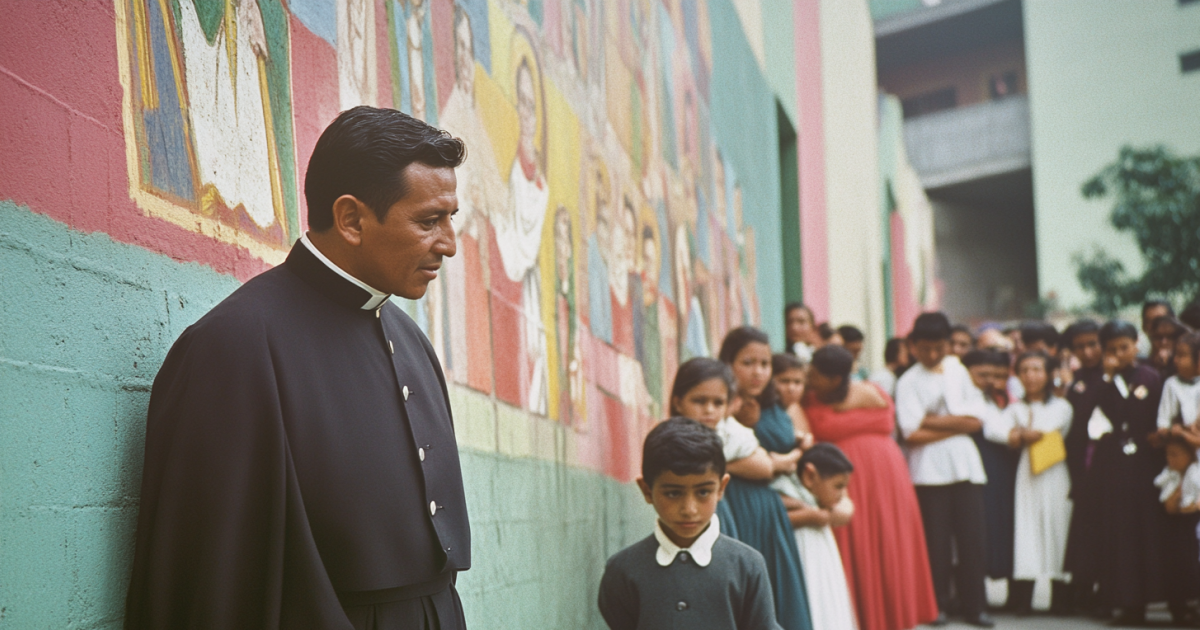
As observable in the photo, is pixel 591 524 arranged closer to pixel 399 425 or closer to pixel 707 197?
pixel 399 425

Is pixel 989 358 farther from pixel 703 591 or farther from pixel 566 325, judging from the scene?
pixel 703 591

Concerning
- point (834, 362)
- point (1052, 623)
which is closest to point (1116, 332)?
point (1052, 623)

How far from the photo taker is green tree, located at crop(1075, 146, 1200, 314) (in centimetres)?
1780

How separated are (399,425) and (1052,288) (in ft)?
81.3

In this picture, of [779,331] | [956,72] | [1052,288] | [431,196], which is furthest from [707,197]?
[956,72]

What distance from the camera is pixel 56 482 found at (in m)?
1.59

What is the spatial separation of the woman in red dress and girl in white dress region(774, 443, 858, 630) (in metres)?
0.91

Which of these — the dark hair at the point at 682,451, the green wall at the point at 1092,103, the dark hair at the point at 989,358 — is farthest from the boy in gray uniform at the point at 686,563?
the green wall at the point at 1092,103

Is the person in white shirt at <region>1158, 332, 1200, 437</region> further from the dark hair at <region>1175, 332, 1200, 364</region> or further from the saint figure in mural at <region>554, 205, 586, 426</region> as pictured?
the saint figure in mural at <region>554, 205, 586, 426</region>

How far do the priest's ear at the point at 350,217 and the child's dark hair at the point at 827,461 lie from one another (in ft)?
10.8

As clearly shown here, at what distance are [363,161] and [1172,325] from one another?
6.42 metres

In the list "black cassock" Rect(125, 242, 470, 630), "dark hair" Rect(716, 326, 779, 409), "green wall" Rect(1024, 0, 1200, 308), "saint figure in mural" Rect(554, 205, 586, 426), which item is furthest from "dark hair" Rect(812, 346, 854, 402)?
"green wall" Rect(1024, 0, 1200, 308)

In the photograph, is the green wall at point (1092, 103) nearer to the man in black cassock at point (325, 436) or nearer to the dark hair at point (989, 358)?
the dark hair at point (989, 358)

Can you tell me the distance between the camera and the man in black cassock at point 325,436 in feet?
5.22
